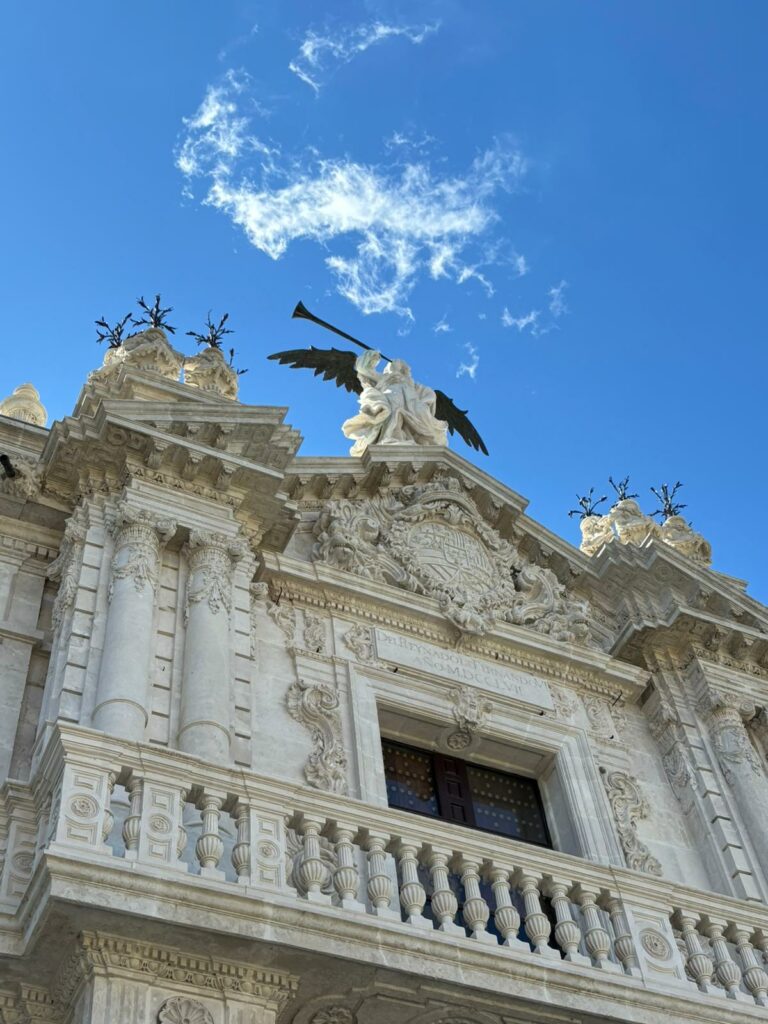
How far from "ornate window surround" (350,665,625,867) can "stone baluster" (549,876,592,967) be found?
2.78 meters

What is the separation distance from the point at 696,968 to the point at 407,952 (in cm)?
281

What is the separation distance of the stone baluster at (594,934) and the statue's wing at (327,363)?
32.0 ft

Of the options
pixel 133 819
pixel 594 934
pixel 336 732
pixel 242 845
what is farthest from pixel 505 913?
pixel 336 732

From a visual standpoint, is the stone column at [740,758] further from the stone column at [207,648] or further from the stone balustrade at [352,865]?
the stone column at [207,648]

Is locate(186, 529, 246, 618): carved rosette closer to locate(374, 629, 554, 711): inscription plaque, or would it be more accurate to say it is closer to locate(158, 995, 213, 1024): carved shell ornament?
locate(374, 629, 554, 711): inscription plaque

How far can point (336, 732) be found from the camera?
13.4 m

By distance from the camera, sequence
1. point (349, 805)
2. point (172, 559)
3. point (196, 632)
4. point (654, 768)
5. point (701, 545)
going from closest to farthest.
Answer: point (349, 805) < point (196, 632) < point (172, 559) < point (654, 768) < point (701, 545)

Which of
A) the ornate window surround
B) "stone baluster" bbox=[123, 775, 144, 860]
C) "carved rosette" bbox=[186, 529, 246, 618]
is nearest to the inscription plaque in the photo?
the ornate window surround

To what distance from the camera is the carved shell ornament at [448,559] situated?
15758 millimetres

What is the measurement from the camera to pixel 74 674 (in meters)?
11.9

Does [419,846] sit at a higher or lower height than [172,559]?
lower

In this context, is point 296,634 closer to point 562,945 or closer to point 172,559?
point 172,559

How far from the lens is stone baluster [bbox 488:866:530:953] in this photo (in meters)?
10.3

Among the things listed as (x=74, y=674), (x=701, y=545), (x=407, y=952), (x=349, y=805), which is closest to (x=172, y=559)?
(x=74, y=674)
